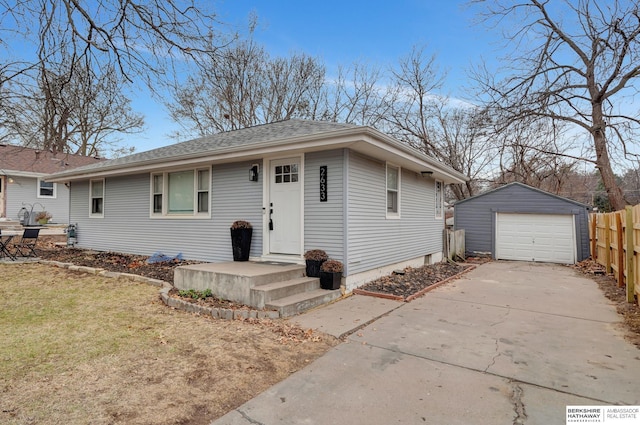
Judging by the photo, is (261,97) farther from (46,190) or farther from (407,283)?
(407,283)

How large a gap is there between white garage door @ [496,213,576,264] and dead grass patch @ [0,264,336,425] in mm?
11643

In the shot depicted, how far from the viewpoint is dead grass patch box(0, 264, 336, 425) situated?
98.5 inches

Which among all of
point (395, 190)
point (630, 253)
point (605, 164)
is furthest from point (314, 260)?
point (605, 164)

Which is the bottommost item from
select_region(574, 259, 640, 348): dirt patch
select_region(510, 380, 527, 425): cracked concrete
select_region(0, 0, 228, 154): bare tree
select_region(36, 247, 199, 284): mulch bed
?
select_region(574, 259, 640, 348): dirt patch

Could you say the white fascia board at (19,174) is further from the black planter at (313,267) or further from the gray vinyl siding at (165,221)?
the black planter at (313,267)

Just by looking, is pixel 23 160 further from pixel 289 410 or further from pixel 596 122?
pixel 596 122

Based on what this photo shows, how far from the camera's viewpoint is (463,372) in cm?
322

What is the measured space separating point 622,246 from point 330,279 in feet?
20.1

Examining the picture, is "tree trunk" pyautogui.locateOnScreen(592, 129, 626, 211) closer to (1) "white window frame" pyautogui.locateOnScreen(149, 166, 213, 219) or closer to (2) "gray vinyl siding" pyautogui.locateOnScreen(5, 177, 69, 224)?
(1) "white window frame" pyautogui.locateOnScreen(149, 166, 213, 219)

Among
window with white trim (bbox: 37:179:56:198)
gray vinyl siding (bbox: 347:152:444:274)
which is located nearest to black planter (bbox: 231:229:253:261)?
gray vinyl siding (bbox: 347:152:444:274)

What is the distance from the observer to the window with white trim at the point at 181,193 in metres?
8.44

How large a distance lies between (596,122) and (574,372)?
45.4ft

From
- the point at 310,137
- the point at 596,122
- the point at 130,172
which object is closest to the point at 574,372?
the point at 310,137

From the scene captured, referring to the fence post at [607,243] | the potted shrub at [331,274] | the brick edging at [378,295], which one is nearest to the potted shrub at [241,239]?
the potted shrub at [331,274]
